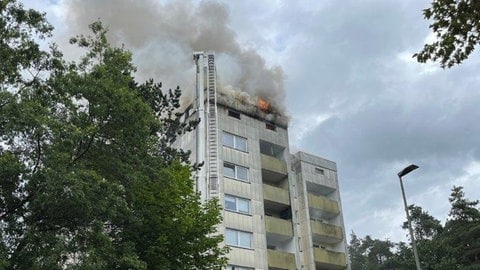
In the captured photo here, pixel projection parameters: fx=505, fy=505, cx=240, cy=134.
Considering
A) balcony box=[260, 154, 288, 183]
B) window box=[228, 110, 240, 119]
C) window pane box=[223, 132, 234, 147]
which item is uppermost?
window box=[228, 110, 240, 119]

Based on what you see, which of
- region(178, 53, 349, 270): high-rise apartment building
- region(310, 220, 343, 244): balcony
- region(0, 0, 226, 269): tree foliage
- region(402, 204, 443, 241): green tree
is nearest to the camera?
region(0, 0, 226, 269): tree foliage

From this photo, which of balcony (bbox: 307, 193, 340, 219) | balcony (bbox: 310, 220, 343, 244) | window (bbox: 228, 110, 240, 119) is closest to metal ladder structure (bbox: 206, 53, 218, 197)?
window (bbox: 228, 110, 240, 119)

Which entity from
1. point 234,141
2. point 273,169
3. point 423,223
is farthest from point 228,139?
point 423,223

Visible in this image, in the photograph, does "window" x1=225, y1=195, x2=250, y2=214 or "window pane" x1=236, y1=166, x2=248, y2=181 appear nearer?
"window" x1=225, y1=195, x2=250, y2=214

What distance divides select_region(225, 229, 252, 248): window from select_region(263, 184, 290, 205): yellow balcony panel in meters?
3.59

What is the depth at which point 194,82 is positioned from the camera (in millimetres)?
39406

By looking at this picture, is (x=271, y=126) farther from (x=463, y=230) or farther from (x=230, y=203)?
(x=463, y=230)

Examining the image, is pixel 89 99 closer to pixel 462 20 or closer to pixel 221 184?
pixel 462 20

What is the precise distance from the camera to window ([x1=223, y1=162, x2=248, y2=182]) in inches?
1352

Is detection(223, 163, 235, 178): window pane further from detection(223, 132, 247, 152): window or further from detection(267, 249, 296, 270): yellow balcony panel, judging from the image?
detection(267, 249, 296, 270): yellow balcony panel

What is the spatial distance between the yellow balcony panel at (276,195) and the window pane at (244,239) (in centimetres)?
349

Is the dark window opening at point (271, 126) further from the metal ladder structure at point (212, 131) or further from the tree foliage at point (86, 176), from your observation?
the tree foliage at point (86, 176)

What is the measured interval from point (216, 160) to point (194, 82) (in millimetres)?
8531

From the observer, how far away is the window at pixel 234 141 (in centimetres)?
3550
